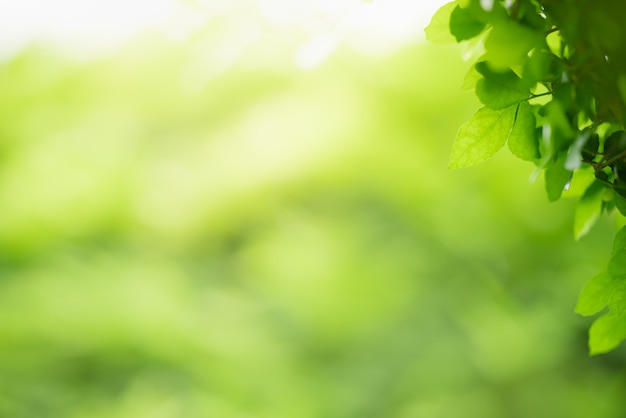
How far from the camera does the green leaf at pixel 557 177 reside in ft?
2.06

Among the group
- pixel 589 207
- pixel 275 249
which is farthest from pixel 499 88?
pixel 275 249

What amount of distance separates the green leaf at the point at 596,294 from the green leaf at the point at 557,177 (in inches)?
5.1

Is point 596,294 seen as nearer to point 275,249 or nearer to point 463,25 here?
point 463,25

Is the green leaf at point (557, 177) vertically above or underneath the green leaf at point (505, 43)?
underneath

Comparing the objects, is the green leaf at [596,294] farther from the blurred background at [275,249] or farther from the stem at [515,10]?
the blurred background at [275,249]

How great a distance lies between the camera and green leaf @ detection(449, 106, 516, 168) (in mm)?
623

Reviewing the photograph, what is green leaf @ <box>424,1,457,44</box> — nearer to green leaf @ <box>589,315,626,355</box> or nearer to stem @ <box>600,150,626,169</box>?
stem @ <box>600,150,626,169</box>

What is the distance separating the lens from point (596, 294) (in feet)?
2.31

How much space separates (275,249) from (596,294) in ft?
10.1

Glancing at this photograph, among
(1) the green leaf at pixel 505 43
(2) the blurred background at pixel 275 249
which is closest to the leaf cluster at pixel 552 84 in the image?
(1) the green leaf at pixel 505 43

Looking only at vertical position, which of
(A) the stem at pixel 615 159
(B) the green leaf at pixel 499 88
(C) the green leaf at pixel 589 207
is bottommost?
(A) the stem at pixel 615 159

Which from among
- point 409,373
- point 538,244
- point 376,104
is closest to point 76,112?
point 376,104

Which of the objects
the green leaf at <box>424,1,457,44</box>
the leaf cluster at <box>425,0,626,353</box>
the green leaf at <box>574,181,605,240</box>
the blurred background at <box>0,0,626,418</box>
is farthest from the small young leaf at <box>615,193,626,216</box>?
the blurred background at <box>0,0,626,418</box>

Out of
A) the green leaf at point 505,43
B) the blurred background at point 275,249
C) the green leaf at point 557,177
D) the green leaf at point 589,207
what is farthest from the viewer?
the blurred background at point 275,249
